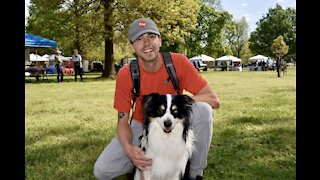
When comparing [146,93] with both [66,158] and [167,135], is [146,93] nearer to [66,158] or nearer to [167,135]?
[167,135]

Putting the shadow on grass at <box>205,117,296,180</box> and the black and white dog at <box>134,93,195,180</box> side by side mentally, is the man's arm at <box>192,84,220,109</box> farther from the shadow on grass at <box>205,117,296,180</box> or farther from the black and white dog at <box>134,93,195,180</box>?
the shadow on grass at <box>205,117,296,180</box>

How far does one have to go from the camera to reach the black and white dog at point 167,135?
136 inches

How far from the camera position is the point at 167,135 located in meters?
3.55

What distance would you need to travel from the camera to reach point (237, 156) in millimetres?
5312

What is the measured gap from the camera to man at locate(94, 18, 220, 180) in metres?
3.74

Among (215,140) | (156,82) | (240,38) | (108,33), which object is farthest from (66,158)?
(240,38)

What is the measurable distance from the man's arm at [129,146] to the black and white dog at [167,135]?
0.07 m

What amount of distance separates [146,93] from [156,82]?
153 millimetres

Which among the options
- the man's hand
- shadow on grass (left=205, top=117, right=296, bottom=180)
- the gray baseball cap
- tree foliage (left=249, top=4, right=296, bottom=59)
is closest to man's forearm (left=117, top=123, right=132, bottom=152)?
→ the man's hand

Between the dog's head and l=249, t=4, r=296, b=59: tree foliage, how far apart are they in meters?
72.0

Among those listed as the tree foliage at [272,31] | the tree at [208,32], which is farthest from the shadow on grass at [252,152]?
the tree foliage at [272,31]

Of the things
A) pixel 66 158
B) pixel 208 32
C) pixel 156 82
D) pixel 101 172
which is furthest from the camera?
pixel 208 32

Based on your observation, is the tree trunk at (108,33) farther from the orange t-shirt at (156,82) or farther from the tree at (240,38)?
the tree at (240,38)
